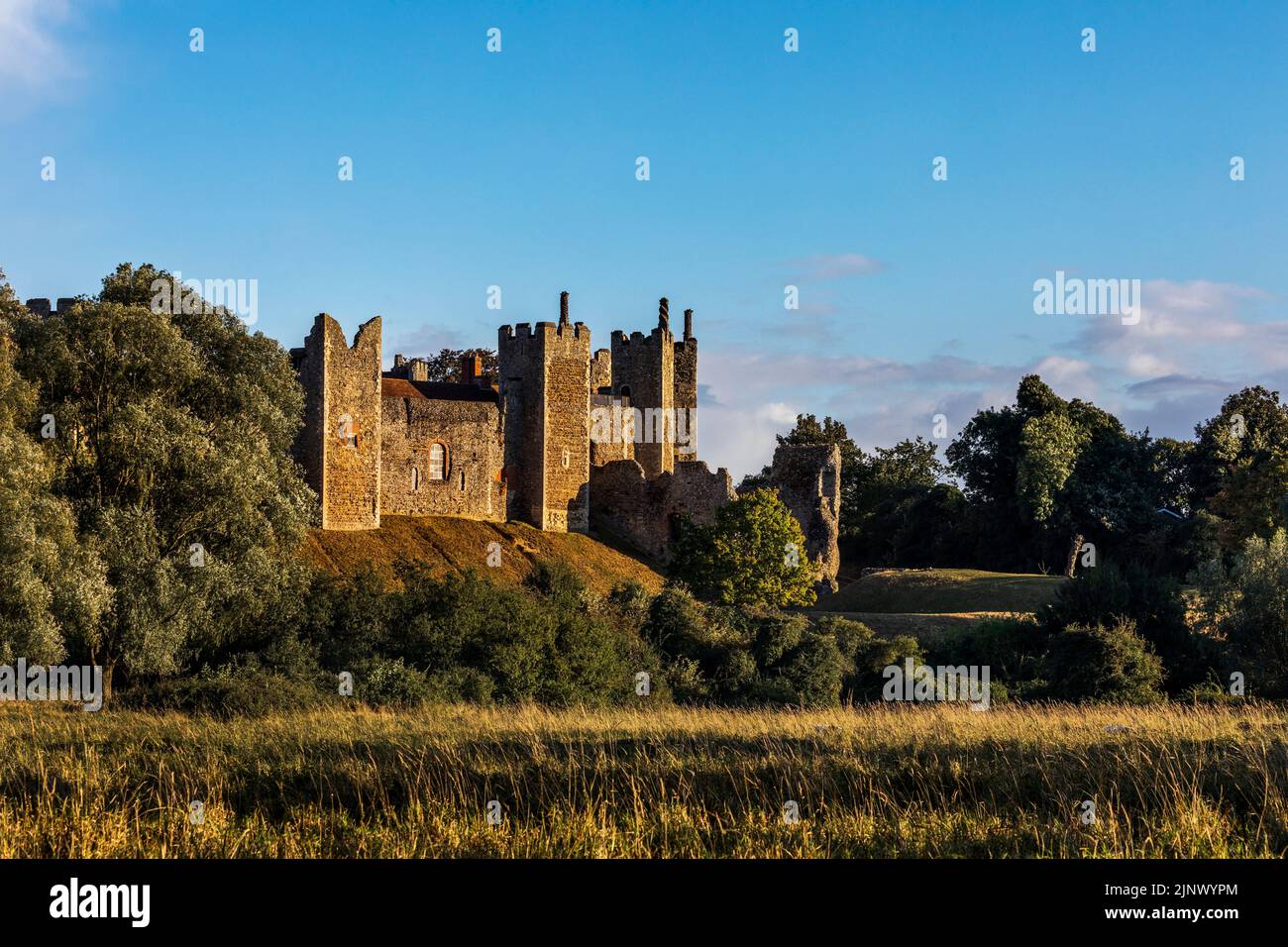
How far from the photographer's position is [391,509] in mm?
50938

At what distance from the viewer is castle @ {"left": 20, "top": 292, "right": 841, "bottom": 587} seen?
4716cm

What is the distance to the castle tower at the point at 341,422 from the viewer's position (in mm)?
46062

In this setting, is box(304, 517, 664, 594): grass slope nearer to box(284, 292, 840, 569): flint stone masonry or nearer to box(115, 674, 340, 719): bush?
box(284, 292, 840, 569): flint stone masonry

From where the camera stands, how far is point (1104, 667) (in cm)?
3247

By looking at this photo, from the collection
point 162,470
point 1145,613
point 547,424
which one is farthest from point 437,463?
point 1145,613

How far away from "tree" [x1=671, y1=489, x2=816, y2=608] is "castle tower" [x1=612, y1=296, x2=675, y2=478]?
12.4 metres

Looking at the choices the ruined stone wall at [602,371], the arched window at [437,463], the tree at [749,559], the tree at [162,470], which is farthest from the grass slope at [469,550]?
the ruined stone wall at [602,371]

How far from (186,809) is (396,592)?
745 inches

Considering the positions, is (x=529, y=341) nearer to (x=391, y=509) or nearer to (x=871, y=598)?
(x=391, y=509)

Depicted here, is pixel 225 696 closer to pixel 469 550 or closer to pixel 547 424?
pixel 469 550

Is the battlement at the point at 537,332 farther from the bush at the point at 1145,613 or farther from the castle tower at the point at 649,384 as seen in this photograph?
the bush at the point at 1145,613

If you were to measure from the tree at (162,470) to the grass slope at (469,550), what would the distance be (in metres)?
11.2

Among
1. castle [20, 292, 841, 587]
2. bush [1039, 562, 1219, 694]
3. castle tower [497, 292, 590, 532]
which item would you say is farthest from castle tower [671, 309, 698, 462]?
bush [1039, 562, 1219, 694]
